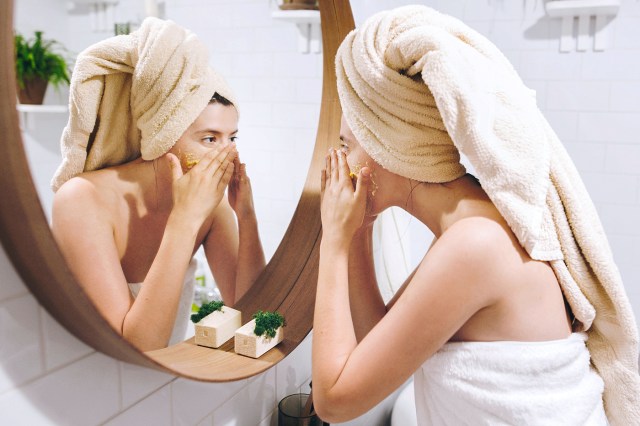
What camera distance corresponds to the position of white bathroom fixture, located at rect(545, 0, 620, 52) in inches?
68.0

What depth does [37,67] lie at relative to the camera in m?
0.56

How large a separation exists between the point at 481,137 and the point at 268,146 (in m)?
0.45

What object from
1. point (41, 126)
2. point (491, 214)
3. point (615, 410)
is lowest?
point (615, 410)

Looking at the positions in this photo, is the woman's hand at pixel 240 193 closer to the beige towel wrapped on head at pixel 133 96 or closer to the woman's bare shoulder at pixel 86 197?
the beige towel wrapped on head at pixel 133 96

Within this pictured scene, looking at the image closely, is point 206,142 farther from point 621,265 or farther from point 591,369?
point 621,265

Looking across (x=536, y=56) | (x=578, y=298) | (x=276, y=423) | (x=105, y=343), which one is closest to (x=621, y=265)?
(x=536, y=56)

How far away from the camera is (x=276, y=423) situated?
3.73 ft

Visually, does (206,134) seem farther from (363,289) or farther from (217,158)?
(363,289)

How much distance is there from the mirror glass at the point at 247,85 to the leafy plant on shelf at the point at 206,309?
0.04 feet

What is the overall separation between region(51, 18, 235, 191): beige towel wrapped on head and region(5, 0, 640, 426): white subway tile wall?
23mm

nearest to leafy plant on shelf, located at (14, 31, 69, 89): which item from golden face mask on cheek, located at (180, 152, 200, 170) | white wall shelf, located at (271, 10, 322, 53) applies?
golden face mask on cheek, located at (180, 152, 200, 170)

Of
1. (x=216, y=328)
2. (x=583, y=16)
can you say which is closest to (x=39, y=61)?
(x=216, y=328)

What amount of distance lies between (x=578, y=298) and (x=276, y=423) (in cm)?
63

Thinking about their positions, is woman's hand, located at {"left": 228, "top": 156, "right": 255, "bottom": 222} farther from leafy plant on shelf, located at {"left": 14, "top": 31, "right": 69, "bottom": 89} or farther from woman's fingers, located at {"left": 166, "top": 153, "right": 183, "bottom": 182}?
leafy plant on shelf, located at {"left": 14, "top": 31, "right": 69, "bottom": 89}
